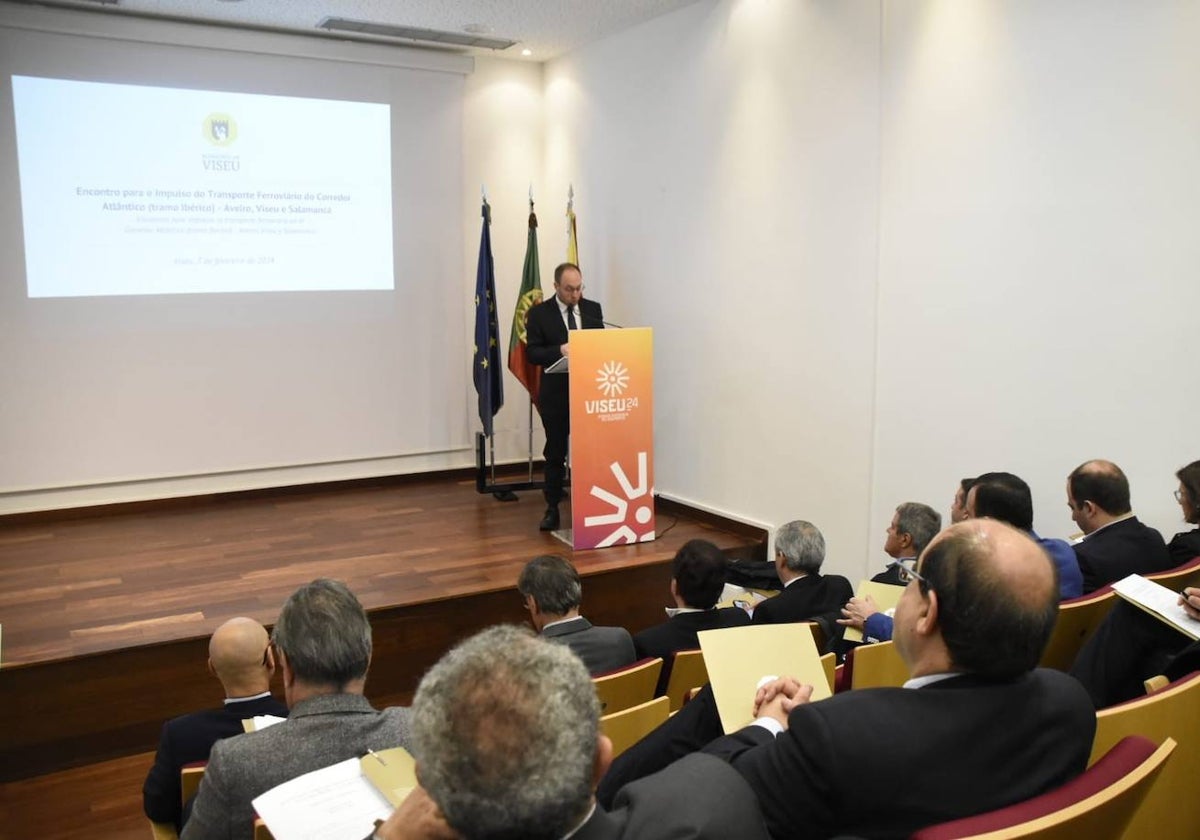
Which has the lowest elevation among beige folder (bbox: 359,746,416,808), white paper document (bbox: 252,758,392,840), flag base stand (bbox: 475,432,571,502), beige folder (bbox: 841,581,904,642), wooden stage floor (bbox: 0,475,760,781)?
wooden stage floor (bbox: 0,475,760,781)

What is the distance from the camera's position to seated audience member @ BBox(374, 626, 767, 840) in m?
0.95

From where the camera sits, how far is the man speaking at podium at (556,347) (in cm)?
548

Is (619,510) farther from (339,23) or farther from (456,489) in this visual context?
(339,23)

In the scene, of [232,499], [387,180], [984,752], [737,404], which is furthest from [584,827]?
[387,180]

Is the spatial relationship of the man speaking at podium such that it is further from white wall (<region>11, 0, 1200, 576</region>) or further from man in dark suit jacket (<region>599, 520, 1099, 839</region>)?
man in dark suit jacket (<region>599, 520, 1099, 839</region>)

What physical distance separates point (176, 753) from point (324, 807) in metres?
0.85

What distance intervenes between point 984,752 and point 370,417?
19.2 feet

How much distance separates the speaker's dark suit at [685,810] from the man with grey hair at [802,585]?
5.95ft

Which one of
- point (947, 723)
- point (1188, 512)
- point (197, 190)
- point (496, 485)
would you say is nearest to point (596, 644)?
point (947, 723)

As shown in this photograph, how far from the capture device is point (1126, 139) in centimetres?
337

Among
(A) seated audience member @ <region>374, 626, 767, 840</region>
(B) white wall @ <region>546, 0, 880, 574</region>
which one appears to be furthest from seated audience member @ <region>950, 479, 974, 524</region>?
(A) seated audience member @ <region>374, 626, 767, 840</region>

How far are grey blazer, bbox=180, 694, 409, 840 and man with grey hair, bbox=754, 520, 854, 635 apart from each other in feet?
4.95

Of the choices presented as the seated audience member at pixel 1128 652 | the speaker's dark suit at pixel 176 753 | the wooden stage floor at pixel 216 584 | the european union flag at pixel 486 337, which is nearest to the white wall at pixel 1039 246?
the seated audience member at pixel 1128 652

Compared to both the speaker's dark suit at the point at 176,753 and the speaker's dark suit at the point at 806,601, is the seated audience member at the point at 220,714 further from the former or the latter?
the speaker's dark suit at the point at 806,601
